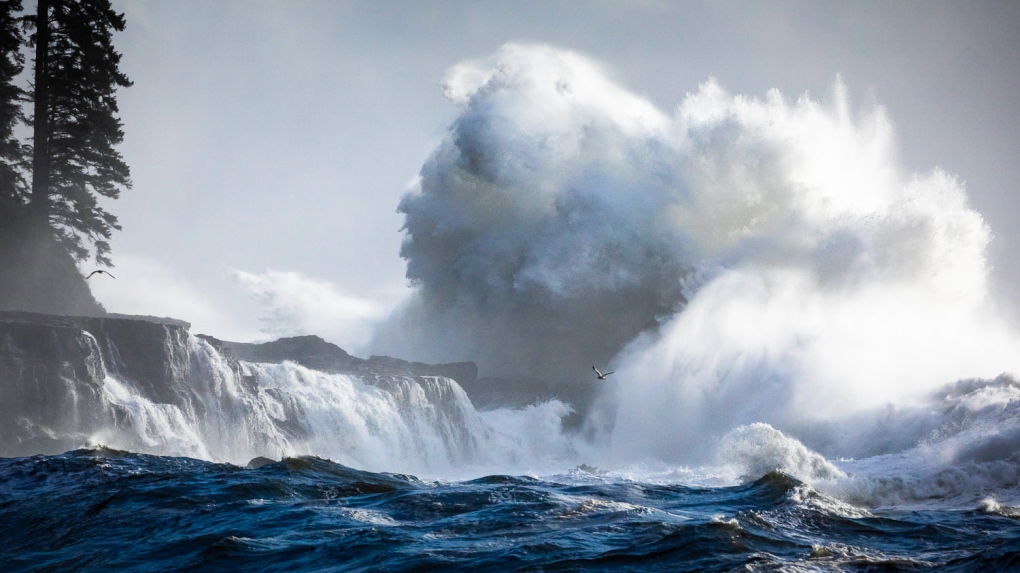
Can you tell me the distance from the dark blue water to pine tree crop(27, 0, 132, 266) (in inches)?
668

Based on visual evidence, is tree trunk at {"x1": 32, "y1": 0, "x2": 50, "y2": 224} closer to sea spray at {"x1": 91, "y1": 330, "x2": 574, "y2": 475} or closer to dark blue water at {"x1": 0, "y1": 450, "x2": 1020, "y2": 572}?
A: sea spray at {"x1": 91, "y1": 330, "x2": 574, "y2": 475}

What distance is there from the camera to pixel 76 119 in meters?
26.1

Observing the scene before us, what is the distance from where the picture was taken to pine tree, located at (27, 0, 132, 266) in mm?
25312

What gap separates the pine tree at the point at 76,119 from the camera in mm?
25312

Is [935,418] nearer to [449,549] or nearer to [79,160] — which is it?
[449,549]

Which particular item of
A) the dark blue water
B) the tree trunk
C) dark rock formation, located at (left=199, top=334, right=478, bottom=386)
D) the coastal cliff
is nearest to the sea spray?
the coastal cliff

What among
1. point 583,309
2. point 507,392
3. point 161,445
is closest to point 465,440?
point 507,392

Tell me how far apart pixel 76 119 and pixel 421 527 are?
23859mm

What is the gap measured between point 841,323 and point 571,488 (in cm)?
2552

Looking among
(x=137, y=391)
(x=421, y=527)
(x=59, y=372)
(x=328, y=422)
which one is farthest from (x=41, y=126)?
(x=421, y=527)

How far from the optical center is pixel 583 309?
43531 mm

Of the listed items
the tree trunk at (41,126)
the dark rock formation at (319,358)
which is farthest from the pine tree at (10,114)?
the dark rock formation at (319,358)

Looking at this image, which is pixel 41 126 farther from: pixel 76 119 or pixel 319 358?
pixel 319 358

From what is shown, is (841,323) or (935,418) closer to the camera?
(935,418)
